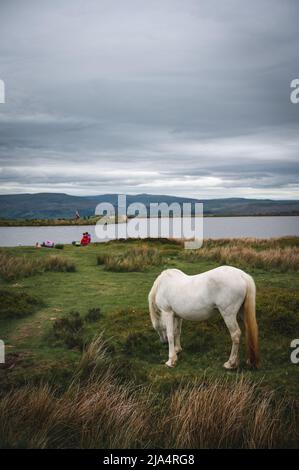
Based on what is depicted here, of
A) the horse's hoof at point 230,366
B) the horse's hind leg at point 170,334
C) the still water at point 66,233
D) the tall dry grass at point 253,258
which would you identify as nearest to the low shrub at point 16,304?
the horse's hind leg at point 170,334

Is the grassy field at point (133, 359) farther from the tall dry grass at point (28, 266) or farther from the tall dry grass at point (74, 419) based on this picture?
the tall dry grass at point (28, 266)

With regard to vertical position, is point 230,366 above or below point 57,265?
below

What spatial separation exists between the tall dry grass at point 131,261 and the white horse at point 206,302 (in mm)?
9708

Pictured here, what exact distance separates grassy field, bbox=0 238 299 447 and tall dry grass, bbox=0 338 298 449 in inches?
0.9

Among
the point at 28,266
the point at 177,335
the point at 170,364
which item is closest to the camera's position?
the point at 170,364

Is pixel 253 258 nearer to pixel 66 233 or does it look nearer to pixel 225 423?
pixel 225 423

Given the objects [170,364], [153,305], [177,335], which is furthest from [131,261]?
[170,364]

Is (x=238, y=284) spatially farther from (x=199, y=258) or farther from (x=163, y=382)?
(x=199, y=258)

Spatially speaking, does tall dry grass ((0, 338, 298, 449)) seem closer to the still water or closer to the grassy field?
the grassy field

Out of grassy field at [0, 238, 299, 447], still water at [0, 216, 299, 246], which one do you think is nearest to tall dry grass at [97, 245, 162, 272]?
grassy field at [0, 238, 299, 447]

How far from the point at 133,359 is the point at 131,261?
1106 centimetres

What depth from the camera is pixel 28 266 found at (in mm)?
17469

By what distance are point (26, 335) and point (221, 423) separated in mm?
5765

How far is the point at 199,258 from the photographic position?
2067cm
